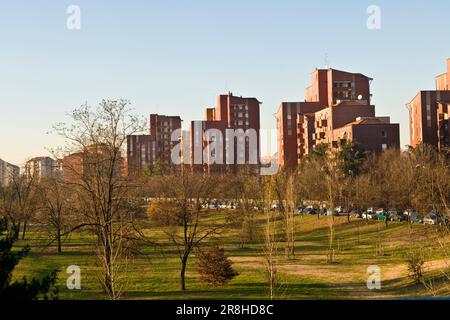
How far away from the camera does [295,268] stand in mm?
25562

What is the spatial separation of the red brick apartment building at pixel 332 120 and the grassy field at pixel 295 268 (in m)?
14.6

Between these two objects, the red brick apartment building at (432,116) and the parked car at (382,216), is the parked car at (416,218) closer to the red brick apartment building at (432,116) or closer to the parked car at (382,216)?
the parked car at (382,216)

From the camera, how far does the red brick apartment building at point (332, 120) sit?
167 feet

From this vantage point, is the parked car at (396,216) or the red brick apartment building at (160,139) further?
the red brick apartment building at (160,139)

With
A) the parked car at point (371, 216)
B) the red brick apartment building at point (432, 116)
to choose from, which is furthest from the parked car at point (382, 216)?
the red brick apartment building at point (432, 116)

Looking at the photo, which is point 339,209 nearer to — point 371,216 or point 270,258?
point 371,216

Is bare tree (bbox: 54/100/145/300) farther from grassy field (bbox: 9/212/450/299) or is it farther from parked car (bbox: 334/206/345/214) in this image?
parked car (bbox: 334/206/345/214)

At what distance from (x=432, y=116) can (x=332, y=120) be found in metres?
10.6

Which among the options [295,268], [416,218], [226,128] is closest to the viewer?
[295,268]

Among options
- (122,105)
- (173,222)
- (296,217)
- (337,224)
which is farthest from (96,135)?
(296,217)

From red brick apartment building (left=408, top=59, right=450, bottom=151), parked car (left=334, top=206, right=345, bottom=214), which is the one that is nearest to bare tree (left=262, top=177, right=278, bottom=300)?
parked car (left=334, top=206, right=345, bottom=214)

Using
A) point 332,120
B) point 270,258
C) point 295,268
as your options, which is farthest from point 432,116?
point 270,258

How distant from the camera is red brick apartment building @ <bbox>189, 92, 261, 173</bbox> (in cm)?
5378
